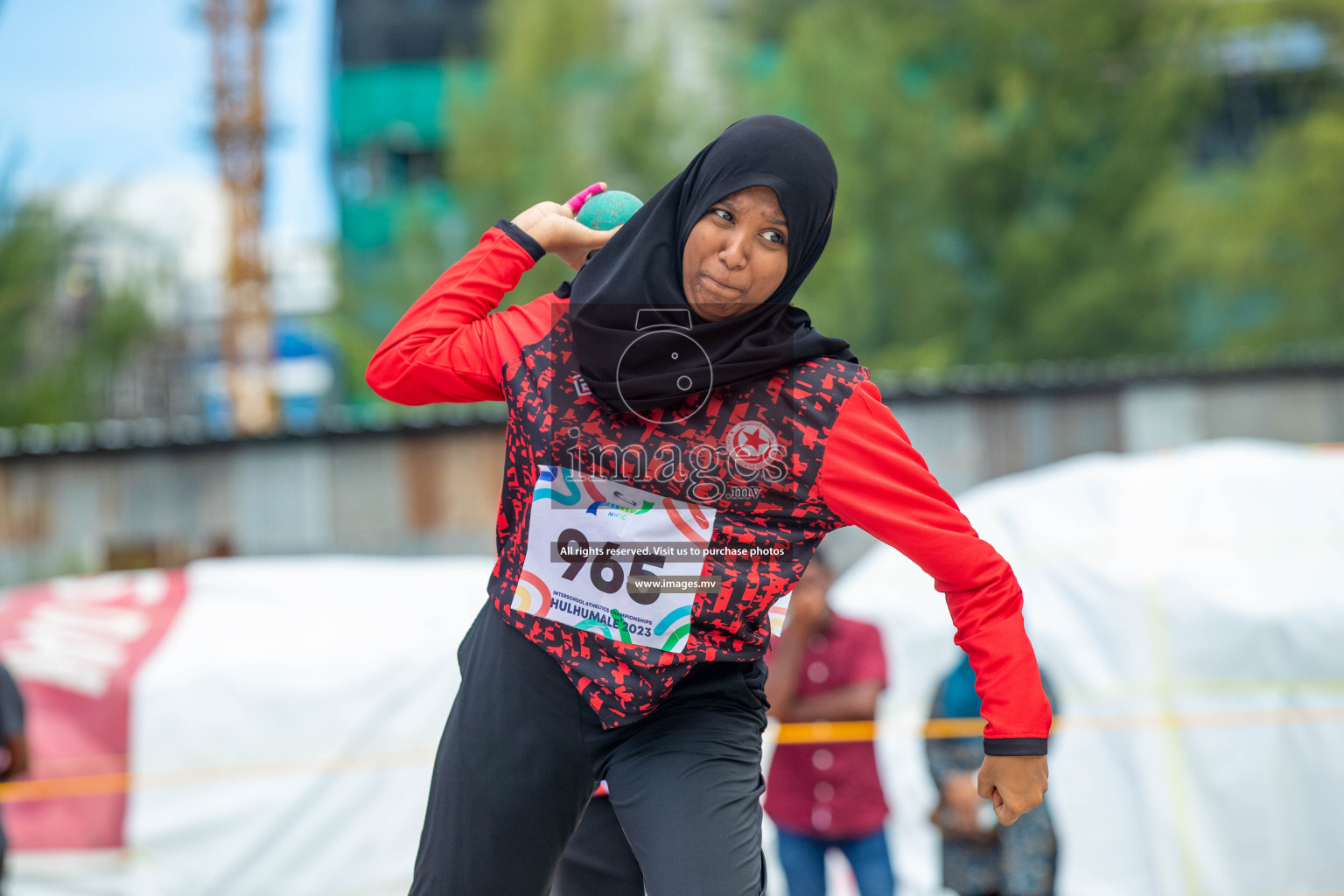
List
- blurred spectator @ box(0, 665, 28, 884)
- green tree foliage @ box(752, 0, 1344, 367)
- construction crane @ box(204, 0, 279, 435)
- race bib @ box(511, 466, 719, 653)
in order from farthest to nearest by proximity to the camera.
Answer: construction crane @ box(204, 0, 279, 435) → green tree foliage @ box(752, 0, 1344, 367) → blurred spectator @ box(0, 665, 28, 884) → race bib @ box(511, 466, 719, 653)

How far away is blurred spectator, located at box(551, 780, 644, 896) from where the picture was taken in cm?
187

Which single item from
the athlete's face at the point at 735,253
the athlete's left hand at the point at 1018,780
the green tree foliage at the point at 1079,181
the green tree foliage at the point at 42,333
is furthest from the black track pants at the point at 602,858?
the green tree foliage at the point at 1079,181

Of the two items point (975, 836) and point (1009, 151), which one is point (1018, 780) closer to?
point (975, 836)

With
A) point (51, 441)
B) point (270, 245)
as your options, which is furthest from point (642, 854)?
point (270, 245)

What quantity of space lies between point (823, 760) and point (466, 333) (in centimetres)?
269

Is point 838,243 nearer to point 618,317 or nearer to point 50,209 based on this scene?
point 50,209

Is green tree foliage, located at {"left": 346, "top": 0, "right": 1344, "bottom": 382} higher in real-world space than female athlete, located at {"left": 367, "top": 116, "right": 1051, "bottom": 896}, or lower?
higher

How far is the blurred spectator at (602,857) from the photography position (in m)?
1.87

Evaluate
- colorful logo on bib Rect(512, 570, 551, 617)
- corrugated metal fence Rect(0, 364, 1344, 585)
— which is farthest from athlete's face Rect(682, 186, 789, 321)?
corrugated metal fence Rect(0, 364, 1344, 585)

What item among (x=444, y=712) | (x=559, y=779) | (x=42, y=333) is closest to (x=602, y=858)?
(x=559, y=779)

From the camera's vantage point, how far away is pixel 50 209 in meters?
13.9

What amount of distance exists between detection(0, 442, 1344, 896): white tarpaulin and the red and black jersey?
325 cm

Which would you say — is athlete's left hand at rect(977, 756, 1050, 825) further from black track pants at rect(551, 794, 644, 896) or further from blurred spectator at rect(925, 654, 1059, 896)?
blurred spectator at rect(925, 654, 1059, 896)

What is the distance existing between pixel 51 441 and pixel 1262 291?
50.5 feet
